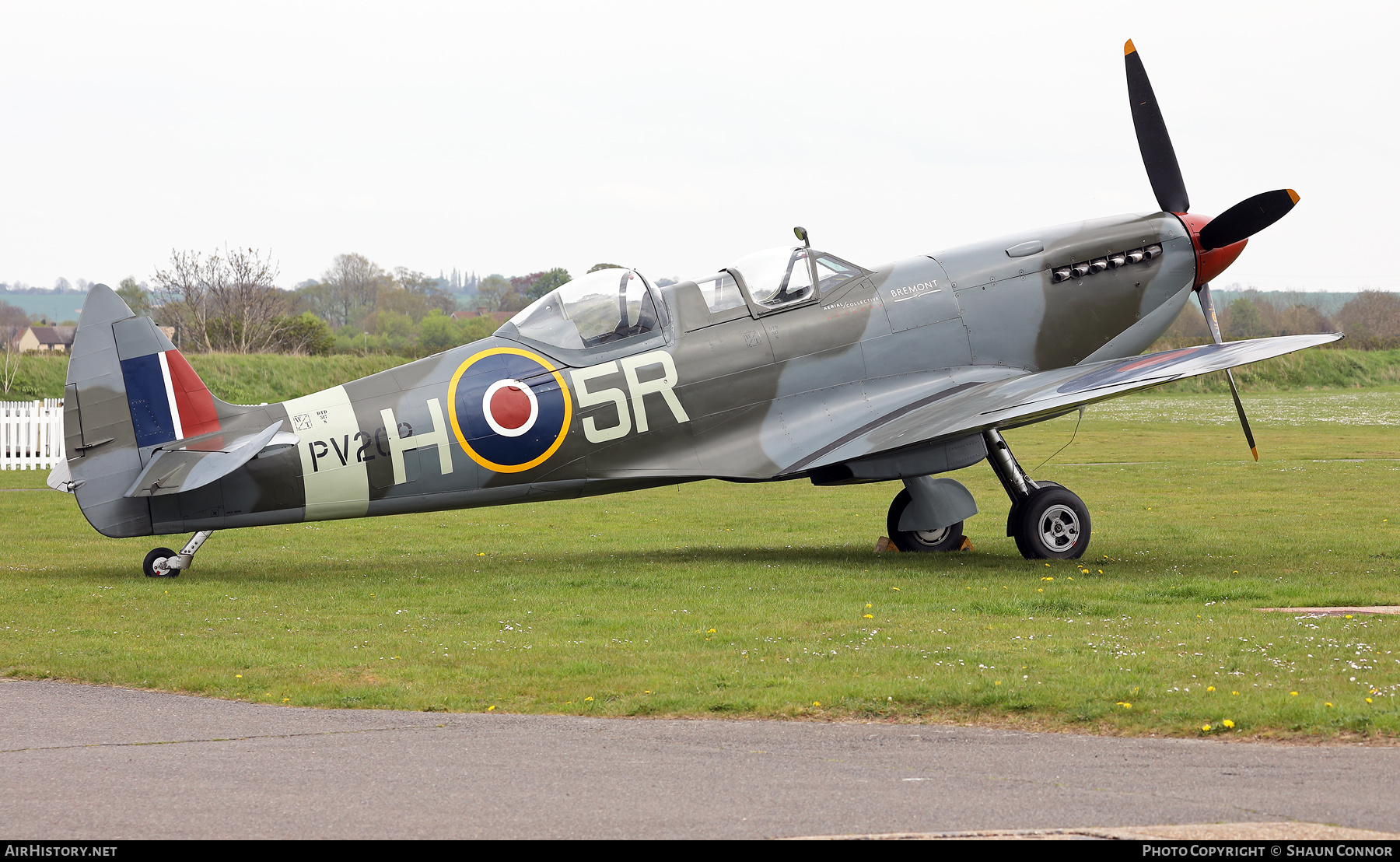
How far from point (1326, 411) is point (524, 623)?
4368 centimetres

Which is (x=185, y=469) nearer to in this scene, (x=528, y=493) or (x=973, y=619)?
(x=528, y=493)

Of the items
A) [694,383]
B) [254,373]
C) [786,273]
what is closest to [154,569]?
[694,383]

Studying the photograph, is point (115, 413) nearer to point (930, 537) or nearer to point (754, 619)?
point (754, 619)

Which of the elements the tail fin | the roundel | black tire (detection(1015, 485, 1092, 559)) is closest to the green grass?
black tire (detection(1015, 485, 1092, 559))

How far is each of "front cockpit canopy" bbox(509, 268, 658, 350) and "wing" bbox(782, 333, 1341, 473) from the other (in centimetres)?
211

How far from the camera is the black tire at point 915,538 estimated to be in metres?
14.0

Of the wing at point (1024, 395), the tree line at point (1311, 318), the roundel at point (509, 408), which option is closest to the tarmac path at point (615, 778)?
the roundel at point (509, 408)

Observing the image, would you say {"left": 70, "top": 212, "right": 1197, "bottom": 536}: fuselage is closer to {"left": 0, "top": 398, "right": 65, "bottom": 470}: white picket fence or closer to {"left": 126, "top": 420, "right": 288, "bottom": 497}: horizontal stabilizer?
{"left": 126, "top": 420, "right": 288, "bottom": 497}: horizontal stabilizer

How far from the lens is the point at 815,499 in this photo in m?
21.7

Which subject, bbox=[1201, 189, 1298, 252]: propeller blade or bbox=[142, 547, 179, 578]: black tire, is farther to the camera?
bbox=[1201, 189, 1298, 252]: propeller blade

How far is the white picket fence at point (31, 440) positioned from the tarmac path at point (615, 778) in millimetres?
25101

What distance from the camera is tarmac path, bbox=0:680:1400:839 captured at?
15.4ft

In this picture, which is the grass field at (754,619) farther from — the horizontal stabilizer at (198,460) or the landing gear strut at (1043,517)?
the horizontal stabilizer at (198,460)
